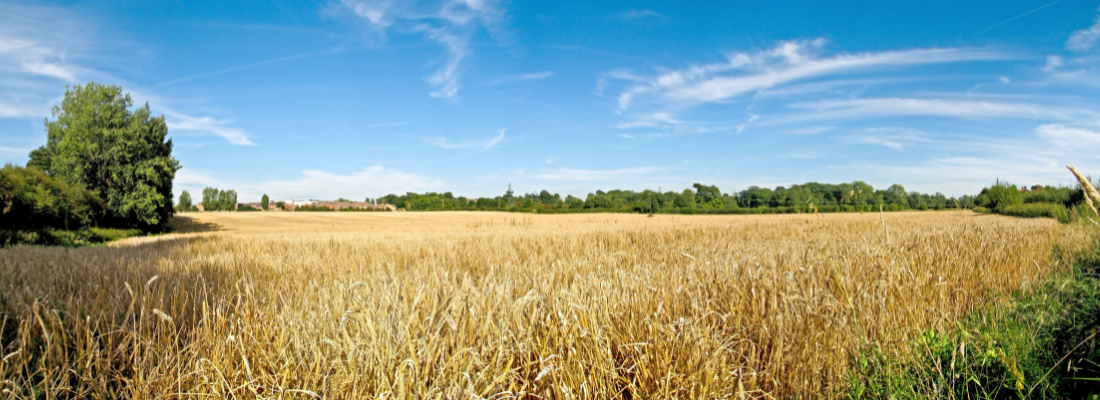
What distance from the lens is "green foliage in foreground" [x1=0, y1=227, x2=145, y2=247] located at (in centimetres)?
1502

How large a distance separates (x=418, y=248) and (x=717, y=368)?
524 cm

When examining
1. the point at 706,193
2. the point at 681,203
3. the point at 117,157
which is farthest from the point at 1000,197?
the point at 117,157

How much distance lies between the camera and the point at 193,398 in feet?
6.08

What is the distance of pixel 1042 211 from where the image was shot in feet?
56.0

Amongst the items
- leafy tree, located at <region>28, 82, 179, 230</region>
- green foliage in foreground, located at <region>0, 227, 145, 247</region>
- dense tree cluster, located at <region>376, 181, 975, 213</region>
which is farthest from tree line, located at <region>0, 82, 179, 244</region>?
dense tree cluster, located at <region>376, 181, 975, 213</region>

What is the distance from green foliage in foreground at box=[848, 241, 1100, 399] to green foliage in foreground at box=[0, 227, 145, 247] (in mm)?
12994

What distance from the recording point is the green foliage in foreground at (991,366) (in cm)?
209

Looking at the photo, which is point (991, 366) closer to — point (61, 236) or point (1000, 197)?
point (61, 236)

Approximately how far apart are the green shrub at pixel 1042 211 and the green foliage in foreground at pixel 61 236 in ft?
84.8

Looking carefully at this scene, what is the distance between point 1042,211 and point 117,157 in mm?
47432

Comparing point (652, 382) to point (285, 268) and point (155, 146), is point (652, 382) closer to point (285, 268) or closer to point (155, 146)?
point (285, 268)

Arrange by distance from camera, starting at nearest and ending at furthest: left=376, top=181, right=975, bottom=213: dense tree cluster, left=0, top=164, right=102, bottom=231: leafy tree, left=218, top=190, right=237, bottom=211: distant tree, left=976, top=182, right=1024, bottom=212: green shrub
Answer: left=0, top=164, right=102, bottom=231: leafy tree → left=976, top=182, right=1024, bottom=212: green shrub → left=376, top=181, right=975, bottom=213: dense tree cluster → left=218, top=190, right=237, bottom=211: distant tree

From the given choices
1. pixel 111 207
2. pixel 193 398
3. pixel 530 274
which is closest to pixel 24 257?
pixel 193 398

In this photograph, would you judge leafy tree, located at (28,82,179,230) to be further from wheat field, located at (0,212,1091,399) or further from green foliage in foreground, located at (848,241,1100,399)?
green foliage in foreground, located at (848,241,1100,399)
